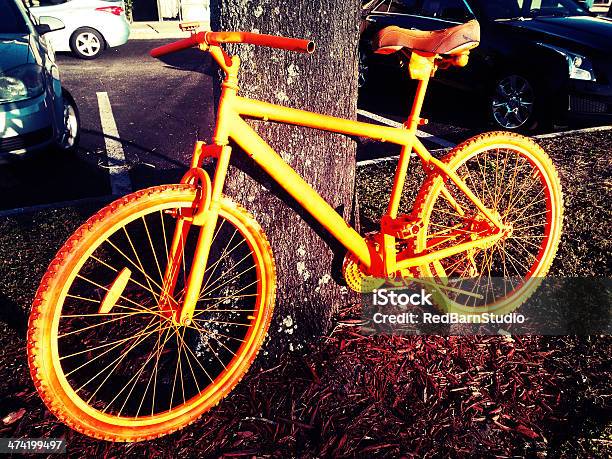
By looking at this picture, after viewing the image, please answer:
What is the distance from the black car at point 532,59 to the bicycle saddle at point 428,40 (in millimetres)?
4199

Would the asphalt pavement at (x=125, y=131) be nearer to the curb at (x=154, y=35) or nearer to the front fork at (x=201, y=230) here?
the front fork at (x=201, y=230)

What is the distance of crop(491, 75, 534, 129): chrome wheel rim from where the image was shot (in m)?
6.18

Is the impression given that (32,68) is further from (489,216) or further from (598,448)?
(598,448)

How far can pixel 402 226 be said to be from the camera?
250 centimetres

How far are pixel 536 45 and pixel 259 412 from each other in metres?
5.53

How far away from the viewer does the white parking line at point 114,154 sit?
4676 millimetres

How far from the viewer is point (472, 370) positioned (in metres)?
2.55

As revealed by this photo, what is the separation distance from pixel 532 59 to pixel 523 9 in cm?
108

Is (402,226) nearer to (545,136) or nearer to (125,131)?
(545,136)

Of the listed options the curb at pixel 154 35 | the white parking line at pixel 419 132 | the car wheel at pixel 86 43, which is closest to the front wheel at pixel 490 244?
the white parking line at pixel 419 132

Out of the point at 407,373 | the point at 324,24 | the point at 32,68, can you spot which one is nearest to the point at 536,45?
the point at 324,24

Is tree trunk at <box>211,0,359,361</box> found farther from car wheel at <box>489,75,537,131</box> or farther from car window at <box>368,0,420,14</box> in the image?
car window at <box>368,0,420,14</box>

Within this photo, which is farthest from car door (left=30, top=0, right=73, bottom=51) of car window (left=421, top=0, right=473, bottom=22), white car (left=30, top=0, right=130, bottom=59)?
car window (left=421, top=0, right=473, bottom=22)

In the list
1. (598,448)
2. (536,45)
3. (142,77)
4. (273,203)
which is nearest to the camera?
(598,448)
